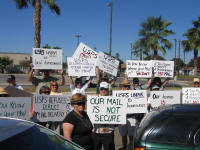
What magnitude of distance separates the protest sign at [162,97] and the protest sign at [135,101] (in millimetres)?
334

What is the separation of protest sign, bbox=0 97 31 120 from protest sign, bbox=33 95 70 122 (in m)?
0.16

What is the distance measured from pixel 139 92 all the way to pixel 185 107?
1879 millimetres

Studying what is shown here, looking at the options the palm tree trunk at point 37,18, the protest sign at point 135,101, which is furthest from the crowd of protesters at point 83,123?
the palm tree trunk at point 37,18

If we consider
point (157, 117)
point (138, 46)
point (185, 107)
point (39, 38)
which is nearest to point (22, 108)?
point (157, 117)

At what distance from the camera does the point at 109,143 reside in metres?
3.92

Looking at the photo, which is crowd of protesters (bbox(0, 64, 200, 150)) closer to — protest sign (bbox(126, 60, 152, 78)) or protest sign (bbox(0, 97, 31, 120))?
protest sign (bbox(0, 97, 31, 120))

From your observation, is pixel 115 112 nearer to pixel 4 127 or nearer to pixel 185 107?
pixel 185 107

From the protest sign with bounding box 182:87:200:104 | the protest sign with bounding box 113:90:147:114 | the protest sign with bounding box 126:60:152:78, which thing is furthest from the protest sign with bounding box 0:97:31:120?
the protest sign with bounding box 182:87:200:104

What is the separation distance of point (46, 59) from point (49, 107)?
1.73 meters

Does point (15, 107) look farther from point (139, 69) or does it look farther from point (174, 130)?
point (139, 69)

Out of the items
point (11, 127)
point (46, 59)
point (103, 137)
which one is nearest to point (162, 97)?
point (103, 137)

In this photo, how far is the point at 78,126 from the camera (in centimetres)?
326

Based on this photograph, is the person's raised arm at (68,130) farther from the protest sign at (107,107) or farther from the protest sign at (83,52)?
the protest sign at (83,52)

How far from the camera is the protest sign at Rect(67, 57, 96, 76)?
6.09 metres
